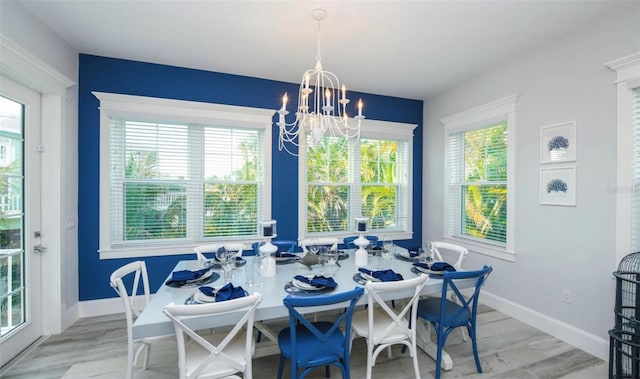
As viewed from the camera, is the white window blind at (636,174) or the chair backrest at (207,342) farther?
the white window blind at (636,174)

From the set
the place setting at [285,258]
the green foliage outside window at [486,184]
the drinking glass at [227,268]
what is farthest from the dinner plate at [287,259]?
the green foliage outside window at [486,184]

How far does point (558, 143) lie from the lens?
2.80 m

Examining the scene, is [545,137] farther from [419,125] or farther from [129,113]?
[129,113]

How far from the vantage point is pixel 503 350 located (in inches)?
102

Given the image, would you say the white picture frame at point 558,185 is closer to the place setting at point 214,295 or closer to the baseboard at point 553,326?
the baseboard at point 553,326

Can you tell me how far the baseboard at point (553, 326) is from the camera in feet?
8.11

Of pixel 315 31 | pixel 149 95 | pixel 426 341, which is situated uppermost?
pixel 315 31

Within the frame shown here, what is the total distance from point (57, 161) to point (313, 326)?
291 centimetres

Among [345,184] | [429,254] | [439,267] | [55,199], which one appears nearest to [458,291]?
[439,267]

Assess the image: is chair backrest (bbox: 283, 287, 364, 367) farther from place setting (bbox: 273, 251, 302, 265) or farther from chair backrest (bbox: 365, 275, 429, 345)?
→ place setting (bbox: 273, 251, 302, 265)

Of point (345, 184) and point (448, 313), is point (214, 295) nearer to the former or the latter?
point (448, 313)

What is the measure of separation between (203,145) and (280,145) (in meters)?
0.97

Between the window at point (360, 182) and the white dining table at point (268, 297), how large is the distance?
1.29 metres

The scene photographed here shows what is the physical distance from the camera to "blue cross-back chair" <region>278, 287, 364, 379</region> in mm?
1609
